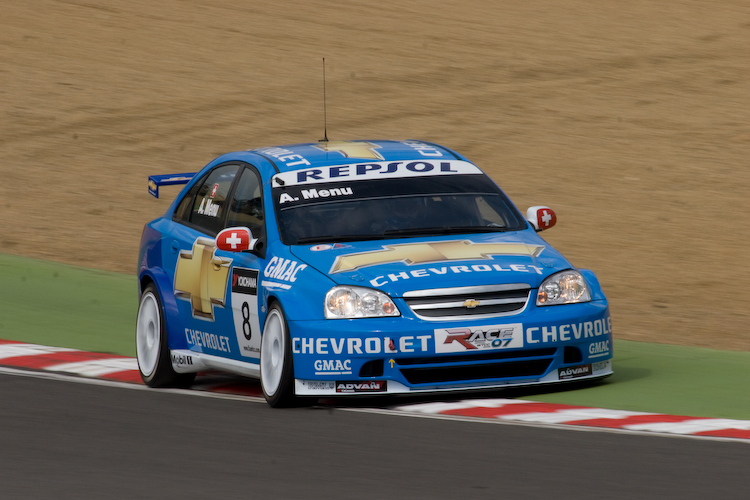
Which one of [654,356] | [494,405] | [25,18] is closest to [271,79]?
[25,18]

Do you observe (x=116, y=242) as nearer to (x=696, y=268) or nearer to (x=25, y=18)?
(x=696, y=268)

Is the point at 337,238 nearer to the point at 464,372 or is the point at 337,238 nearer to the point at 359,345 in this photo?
the point at 359,345

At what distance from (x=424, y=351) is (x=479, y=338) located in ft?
1.01

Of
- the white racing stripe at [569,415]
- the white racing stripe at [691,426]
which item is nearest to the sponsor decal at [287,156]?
the white racing stripe at [569,415]

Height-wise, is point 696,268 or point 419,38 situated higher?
point 419,38

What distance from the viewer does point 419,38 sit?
28328 mm

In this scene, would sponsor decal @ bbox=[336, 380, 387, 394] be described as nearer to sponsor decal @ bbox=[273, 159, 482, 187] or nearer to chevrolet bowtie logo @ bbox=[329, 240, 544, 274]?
chevrolet bowtie logo @ bbox=[329, 240, 544, 274]

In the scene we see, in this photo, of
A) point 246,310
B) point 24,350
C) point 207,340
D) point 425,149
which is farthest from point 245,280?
point 24,350

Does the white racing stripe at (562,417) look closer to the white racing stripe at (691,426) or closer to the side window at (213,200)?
the white racing stripe at (691,426)

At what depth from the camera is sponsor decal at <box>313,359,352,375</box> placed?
25.0ft

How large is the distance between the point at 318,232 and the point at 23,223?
9.34 metres

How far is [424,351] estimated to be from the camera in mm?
7586

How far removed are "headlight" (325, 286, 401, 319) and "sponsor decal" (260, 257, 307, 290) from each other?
12.3 inches

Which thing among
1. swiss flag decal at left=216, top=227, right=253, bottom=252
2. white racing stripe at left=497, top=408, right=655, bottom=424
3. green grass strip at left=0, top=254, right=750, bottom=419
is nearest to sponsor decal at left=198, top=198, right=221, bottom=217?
swiss flag decal at left=216, top=227, right=253, bottom=252
